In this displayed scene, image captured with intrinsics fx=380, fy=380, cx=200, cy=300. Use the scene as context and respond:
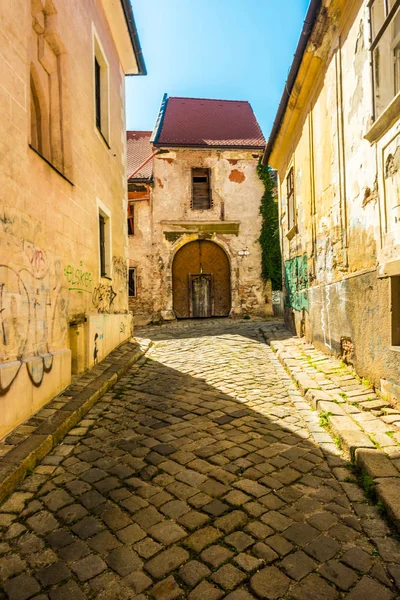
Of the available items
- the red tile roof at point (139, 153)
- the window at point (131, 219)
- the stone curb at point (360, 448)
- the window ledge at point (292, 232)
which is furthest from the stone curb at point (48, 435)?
the red tile roof at point (139, 153)

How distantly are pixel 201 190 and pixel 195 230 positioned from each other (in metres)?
1.82

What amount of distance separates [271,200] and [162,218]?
4.67 m

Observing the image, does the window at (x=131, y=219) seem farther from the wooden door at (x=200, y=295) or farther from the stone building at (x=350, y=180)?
the stone building at (x=350, y=180)

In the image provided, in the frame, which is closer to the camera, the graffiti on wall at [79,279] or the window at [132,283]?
the graffiti on wall at [79,279]

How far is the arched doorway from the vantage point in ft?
52.7

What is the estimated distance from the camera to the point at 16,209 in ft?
12.0

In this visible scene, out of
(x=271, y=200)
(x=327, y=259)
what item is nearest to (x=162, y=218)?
(x=271, y=200)

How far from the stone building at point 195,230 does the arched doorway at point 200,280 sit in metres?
0.04

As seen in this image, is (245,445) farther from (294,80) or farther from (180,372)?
(294,80)

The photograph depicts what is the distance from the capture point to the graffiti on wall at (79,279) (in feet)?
17.2

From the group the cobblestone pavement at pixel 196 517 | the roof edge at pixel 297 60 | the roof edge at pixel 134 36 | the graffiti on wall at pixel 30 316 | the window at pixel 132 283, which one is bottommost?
the cobblestone pavement at pixel 196 517

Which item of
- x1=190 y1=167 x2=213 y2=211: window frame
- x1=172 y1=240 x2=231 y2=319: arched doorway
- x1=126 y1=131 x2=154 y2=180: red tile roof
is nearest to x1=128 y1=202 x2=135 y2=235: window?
x1=126 y1=131 x2=154 y2=180: red tile roof

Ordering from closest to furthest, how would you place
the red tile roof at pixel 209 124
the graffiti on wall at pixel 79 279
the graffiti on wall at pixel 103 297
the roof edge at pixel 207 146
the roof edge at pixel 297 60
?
the graffiti on wall at pixel 79 279, the roof edge at pixel 297 60, the graffiti on wall at pixel 103 297, the roof edge at pixel 207 146, the red tile roof at pixel 209 124

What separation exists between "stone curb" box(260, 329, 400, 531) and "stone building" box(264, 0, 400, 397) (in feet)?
1.89
